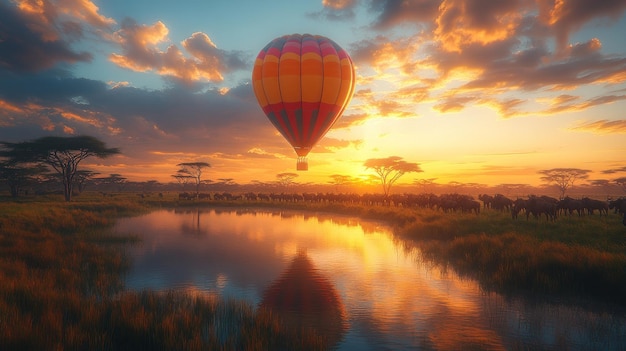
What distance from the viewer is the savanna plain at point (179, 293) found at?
6.46m

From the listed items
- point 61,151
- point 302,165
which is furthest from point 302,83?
point 61,151

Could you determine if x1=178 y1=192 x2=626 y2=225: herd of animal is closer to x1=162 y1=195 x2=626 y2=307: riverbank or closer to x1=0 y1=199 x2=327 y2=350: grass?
x1=162 y1=195 x2=626 y2=307: riverbank

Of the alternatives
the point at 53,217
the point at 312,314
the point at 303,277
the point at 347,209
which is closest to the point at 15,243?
the point at 53,217

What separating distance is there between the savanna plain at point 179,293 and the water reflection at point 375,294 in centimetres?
97

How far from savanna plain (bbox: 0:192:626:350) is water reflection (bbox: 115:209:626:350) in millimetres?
973

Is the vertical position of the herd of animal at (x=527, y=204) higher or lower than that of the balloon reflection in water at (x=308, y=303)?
higher

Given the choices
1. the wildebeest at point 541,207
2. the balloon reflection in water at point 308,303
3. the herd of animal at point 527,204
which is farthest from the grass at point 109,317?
the wildebeest at point 541,207

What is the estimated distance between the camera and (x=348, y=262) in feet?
50.8

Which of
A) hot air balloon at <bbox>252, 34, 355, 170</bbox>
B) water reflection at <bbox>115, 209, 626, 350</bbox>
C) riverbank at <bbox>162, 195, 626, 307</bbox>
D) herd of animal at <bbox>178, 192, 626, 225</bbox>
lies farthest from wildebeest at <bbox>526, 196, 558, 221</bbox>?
hot air balloon at <bbox>252, 34, 355, 170</bbox>

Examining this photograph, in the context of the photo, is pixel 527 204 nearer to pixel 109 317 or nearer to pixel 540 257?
pixel 540 257

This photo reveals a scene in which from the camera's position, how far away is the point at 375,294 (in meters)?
10.7

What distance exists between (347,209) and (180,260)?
31.5 m

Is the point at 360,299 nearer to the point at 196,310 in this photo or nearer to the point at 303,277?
the point at 303,277

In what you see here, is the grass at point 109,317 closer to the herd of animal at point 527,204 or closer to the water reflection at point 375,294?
the water reflection at point 375,294
